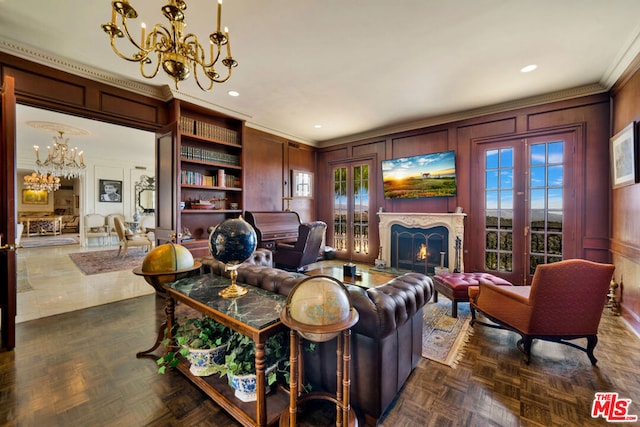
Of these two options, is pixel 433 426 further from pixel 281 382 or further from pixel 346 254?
pixel 346 254

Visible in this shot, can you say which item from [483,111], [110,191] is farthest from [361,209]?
[110,191]

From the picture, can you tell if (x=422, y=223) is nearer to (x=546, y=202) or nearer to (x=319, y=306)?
(x=546, y=202)

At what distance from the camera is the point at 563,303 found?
1.95 meters

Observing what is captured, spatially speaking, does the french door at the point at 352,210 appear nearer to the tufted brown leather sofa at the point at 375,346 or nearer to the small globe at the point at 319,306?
the tufted brown leather sofa at the point at 375,346

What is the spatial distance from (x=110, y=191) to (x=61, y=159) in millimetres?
2403

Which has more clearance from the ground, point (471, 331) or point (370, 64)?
point (370, 64)

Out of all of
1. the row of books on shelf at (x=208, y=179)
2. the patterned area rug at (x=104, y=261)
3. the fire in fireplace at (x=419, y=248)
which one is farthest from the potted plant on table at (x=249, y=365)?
the patterned area rug at (x=104, y=261)

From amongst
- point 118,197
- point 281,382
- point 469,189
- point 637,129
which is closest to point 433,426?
point 281,382

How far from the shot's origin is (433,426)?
1440 mm

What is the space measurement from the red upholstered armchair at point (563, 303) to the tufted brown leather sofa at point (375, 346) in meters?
0.87

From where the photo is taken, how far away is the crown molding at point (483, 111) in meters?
3.43

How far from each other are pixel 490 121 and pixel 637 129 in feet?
5.73

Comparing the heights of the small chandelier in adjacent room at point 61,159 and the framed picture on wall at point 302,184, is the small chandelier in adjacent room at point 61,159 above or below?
above

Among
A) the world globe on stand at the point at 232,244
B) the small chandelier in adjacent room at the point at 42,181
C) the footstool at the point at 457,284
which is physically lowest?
the footstool at the point at 457,284
